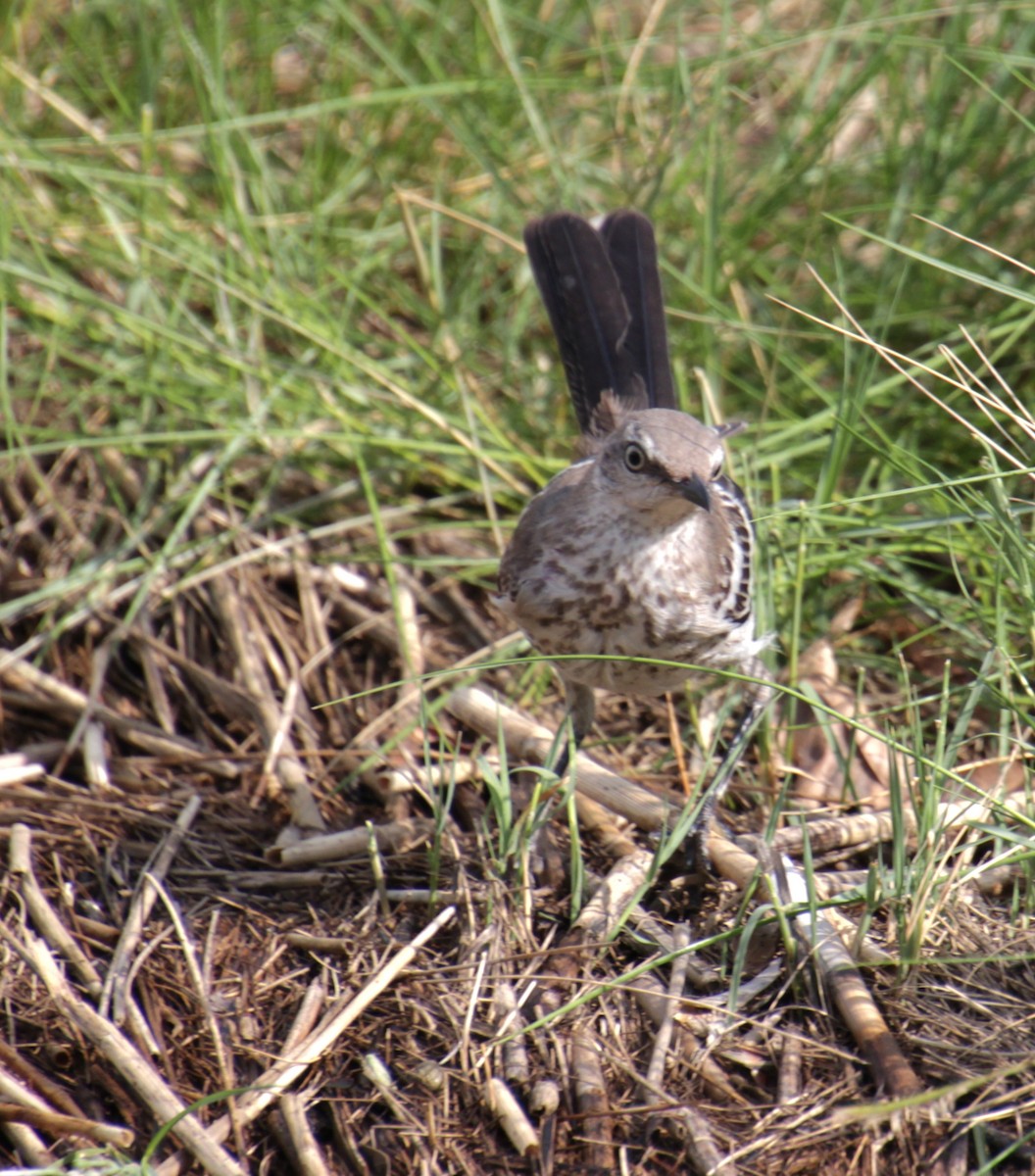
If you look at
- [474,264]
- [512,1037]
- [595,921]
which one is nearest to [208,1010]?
[512,1037]

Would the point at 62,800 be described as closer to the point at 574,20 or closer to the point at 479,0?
the point at 479,0

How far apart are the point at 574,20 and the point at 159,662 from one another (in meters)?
3.36

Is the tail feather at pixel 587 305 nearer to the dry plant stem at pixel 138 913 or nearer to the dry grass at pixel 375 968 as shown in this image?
the dry grass at pixel 375 968

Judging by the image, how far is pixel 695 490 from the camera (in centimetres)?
325

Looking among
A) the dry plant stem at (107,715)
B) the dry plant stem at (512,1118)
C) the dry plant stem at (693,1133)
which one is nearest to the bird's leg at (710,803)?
the dry plant stem at (693,1133)

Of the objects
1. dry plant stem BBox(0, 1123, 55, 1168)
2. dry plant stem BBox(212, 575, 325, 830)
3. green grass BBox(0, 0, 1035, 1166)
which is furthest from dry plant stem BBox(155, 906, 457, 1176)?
green grass BBox(0, 0, 1035, 1166)

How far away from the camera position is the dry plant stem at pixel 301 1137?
2.82 m

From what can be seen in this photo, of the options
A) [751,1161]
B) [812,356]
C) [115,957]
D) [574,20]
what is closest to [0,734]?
[115,957]

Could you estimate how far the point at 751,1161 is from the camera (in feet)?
8.87

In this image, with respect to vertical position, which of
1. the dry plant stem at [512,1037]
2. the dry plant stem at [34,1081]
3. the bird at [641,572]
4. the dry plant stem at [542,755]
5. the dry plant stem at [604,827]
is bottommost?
the dry plant stem at [34,1081]

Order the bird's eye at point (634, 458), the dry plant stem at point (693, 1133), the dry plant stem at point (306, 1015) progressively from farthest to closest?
the bird's eye at point (634, 458), the dry plant stem at point (306, 1015), the dry plant stem at point (693, 1133)

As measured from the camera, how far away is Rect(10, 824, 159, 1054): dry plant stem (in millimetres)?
3152

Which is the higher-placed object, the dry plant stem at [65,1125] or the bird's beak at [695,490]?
the bird's beak at [695,490]

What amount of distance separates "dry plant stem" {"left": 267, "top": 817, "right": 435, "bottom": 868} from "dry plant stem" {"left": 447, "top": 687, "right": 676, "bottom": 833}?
37 cm
